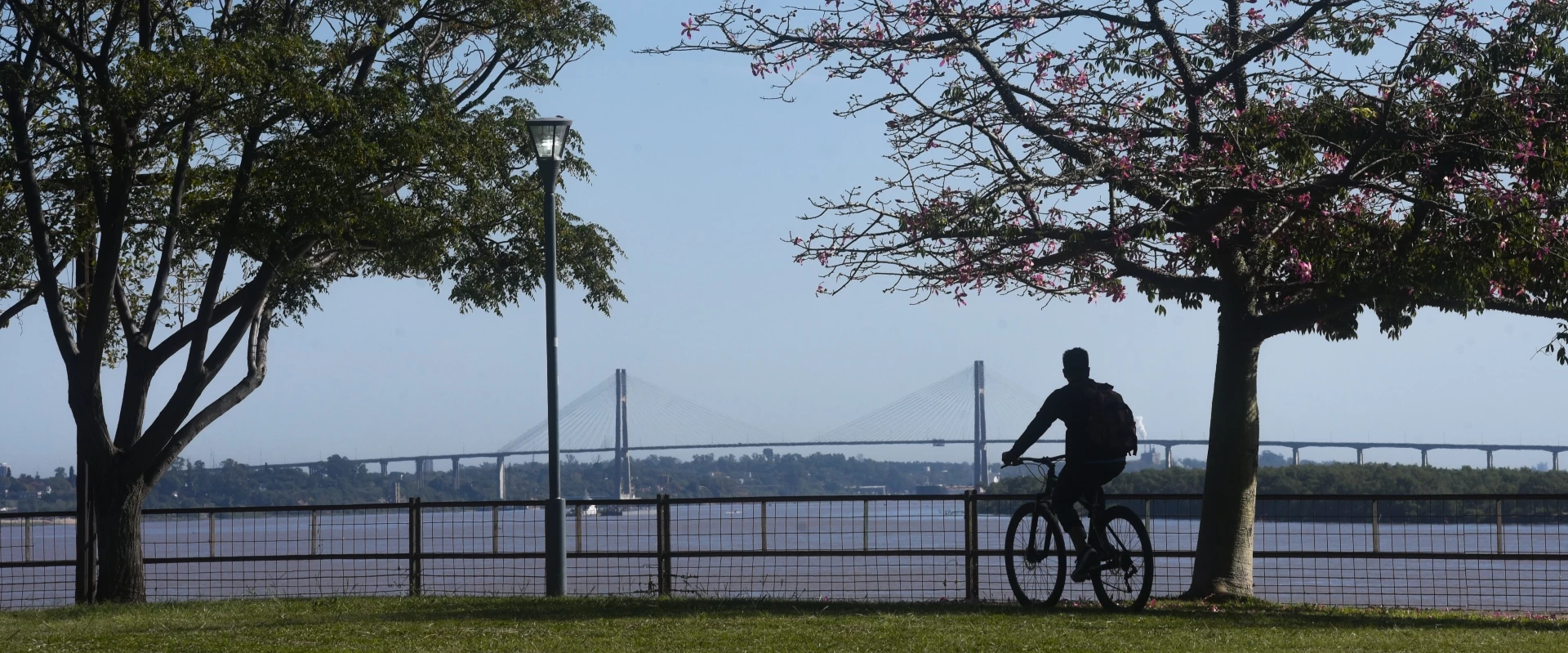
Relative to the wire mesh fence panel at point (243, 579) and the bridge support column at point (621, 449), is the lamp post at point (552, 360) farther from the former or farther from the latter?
the bridge support column at point (621, 449)

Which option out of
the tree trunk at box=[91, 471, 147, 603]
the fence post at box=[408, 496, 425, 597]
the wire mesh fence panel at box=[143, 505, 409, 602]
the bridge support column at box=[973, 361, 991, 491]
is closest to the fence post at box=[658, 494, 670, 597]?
the fence post at box=[408, 496, 425, 597]

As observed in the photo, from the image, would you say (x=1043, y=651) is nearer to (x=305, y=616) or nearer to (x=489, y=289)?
(x=305, y=616)

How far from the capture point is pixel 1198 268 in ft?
33.5

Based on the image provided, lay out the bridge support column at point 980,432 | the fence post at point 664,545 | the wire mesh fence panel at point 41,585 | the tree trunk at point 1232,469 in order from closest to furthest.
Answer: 1. the tree trunk at point 1232,469
2. the fence post at point 664,545
3. the wire mesh fence panel at point 41,585
4. the bridge support column at point 980,432

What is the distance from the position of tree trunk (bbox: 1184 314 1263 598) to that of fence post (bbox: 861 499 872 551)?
2.51 metres

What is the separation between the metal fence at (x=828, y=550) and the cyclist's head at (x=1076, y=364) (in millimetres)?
1441

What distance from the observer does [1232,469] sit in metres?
10.1

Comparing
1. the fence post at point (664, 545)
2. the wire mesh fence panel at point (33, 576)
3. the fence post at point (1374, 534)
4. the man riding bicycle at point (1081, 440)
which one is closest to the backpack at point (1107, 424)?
the man riding bicycle at point (1081, 440)

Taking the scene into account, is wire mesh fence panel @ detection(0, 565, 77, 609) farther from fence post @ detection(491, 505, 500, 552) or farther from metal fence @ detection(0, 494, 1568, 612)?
fence post @ detection(491, 505, 500, 552)

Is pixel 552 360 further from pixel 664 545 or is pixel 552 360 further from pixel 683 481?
pixel 683 481

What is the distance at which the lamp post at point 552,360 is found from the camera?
10.7 meters

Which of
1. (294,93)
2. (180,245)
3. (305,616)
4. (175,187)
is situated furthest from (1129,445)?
(180,245)

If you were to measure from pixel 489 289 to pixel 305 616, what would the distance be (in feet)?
19.7

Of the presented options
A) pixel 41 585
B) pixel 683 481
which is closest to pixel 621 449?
pixel 683 481
